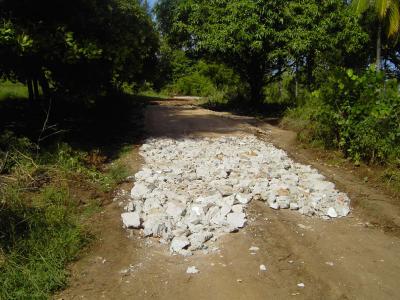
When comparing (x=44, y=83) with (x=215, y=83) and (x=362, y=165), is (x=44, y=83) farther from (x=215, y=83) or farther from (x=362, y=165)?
(x=215, y=83)

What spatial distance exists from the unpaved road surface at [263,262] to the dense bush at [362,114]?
5.69 feet

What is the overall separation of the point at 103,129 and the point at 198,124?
2758 mm

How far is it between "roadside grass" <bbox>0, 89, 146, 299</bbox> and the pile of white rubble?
24.7 inches

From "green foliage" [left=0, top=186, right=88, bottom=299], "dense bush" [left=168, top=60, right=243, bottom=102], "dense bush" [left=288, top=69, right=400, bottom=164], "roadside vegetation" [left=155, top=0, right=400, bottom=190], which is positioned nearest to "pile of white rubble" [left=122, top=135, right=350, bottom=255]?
"green foliage" [left=0, top=186, right=88, bottom=299]

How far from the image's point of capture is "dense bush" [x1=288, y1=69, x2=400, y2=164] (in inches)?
292

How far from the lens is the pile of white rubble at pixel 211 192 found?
5.26 meters

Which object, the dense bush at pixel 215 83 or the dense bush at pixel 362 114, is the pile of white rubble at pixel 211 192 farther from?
the dense bush at pixel 215 83

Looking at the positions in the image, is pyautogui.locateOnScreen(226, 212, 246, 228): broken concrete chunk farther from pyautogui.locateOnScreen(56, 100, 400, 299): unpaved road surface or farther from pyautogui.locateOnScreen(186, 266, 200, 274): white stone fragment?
pyautogui.locateOnScreen(186, 266, 200, 274): white stone fragment

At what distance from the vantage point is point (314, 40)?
1288 centimetres

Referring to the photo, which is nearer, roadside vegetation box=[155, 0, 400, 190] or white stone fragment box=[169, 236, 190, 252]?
white stone fragment box=[169, 236, 190, 252]

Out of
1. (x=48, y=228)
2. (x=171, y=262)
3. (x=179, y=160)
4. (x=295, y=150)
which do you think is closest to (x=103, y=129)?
(x=179, y=160)

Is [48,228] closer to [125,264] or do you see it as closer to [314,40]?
[125,264]

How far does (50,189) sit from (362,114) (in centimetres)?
554

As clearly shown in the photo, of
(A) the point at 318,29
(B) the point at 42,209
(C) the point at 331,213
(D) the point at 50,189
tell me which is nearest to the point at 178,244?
(B) the point at 42,209
